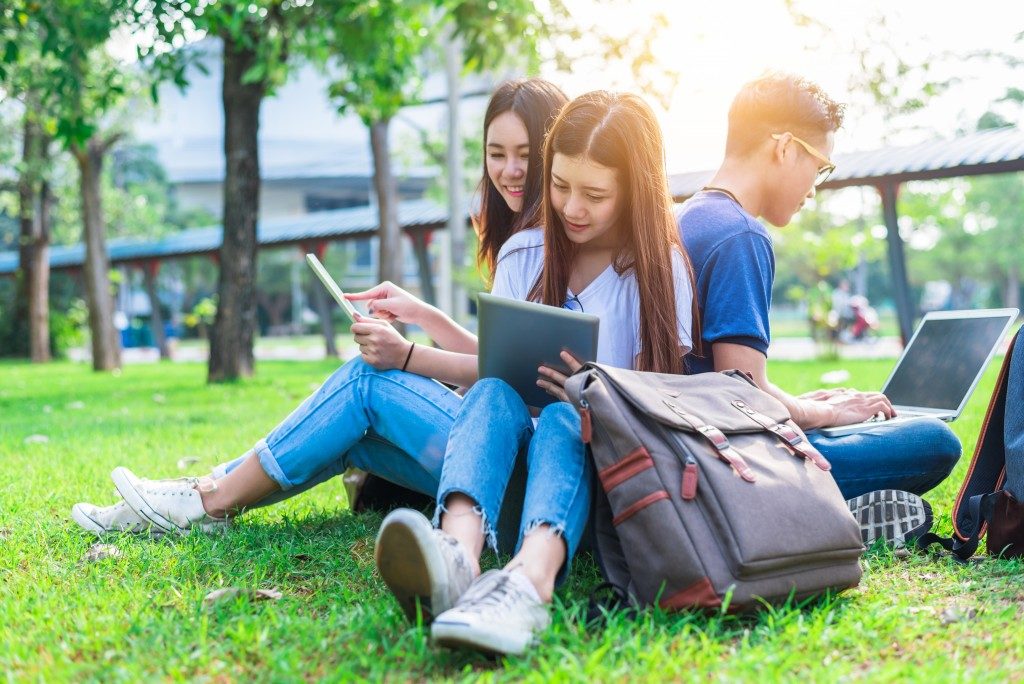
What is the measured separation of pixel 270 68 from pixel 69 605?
22.3 feet

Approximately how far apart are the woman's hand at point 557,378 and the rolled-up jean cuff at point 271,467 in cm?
83

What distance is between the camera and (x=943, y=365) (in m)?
3.20

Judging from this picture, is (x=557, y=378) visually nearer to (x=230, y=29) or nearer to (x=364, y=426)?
(x=364, y=426)

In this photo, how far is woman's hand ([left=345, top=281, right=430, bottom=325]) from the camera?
10.1ft

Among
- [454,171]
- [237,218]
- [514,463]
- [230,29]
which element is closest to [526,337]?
[514,463]

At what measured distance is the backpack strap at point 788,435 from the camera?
2385 mm

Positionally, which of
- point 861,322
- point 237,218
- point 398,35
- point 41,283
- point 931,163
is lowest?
point 861,322

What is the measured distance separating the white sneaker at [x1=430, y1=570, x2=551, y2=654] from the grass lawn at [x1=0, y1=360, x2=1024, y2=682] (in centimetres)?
4

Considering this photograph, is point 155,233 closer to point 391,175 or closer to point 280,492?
point 391,175

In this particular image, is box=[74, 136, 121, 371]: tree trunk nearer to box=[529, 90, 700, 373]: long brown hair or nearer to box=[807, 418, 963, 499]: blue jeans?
box=[529, 90, 700, 373]: long brown hair

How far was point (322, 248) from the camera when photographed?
60.4ft

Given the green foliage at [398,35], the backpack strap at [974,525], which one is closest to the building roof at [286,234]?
the green foliage at [398,35]

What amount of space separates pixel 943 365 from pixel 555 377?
1390mm

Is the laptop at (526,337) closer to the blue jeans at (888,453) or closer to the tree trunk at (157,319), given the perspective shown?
the blue jeans at (888,453)
